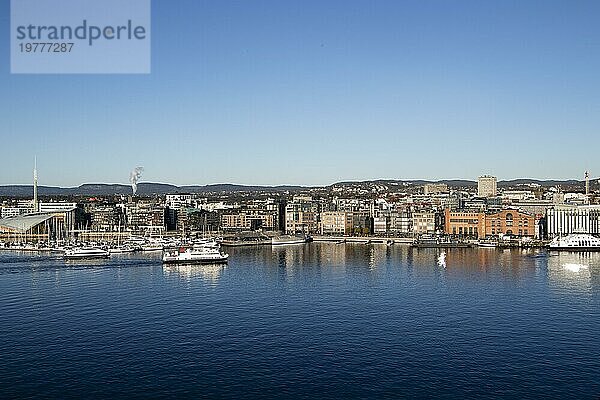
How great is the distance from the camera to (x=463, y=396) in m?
8.29

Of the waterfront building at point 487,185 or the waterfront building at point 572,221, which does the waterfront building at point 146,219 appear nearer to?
the waterfront building at point 572,221

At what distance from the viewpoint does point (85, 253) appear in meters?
25.2

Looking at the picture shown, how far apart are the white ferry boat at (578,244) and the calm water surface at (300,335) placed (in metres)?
10.00

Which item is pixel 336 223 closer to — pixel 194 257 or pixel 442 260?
pixel 442 260

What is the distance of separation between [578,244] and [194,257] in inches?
650

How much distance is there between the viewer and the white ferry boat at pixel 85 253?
81.6 feet

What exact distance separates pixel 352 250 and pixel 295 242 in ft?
19.6

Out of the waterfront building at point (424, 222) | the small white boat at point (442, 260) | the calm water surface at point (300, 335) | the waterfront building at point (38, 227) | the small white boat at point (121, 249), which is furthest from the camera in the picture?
the waterfront building at point (424, 222)

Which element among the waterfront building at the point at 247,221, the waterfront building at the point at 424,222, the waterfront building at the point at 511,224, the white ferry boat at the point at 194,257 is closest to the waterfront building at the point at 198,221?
the waterfront building at the point at 247,221

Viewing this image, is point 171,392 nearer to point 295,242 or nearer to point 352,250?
point 352,250

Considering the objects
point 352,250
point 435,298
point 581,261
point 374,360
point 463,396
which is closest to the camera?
point 463,396

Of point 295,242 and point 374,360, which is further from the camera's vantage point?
point 295,242

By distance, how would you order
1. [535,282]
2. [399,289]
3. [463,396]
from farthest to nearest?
[535,282]
[399,289]
[463,396]

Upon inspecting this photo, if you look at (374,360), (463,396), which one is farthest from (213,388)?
(463,396)
